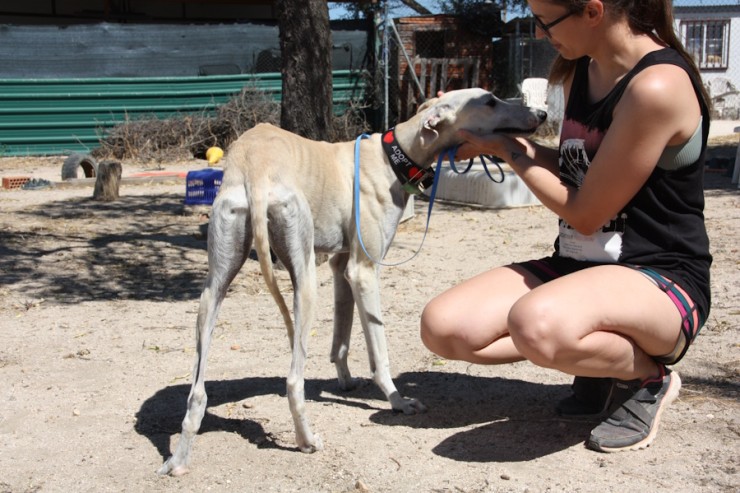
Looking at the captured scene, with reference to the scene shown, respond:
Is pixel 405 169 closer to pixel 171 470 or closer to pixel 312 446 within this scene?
pixel 312 446

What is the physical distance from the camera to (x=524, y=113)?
3598 mm

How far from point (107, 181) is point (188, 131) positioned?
18.4 feet

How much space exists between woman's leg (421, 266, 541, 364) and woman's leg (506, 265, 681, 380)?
25cm

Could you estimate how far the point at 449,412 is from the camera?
3596mm

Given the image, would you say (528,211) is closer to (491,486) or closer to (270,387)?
(270,387)

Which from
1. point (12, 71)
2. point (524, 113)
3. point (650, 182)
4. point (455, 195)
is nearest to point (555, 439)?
point (650, 182)

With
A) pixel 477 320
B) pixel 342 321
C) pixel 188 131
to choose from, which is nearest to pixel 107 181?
pixel 188 131

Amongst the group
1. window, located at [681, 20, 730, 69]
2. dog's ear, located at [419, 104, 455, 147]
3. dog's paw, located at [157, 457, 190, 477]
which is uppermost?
window, located at [681, 20, 730, 69]

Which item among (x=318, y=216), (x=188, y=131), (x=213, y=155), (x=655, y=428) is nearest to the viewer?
(x=655, y=428)

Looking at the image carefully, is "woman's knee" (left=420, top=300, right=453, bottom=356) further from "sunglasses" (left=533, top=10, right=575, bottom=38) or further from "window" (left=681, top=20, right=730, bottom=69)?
"window" (left=681, top=20, right=730, bottom=69)

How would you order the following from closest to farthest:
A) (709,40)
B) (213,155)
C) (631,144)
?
(631,144) → (213,155) → (709,40)

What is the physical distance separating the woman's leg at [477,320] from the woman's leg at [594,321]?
251 mm

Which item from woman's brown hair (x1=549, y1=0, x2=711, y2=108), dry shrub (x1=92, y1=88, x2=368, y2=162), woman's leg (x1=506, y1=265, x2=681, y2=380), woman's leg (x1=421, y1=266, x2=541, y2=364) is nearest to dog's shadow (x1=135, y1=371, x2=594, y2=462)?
woman's leg (x1=421, y1=266, x2=541, y2=364)

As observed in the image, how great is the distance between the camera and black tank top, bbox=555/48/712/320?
2979mm
